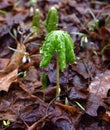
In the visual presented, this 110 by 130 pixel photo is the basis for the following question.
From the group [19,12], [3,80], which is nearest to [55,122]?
[3,80]

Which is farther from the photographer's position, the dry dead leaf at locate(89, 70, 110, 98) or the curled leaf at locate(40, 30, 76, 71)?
the dry dead leaf at locate(89, 70, 110, 98)

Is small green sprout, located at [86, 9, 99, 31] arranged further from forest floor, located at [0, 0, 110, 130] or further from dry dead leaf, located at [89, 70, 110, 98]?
dry dead leaf, located at [89, 70, 110, 98]

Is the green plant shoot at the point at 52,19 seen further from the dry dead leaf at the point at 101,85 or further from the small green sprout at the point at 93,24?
the dry dead leaf at the point at 101,85

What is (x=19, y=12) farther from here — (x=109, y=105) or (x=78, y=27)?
(x=109, y=105)

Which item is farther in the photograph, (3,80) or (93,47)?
(93,47)

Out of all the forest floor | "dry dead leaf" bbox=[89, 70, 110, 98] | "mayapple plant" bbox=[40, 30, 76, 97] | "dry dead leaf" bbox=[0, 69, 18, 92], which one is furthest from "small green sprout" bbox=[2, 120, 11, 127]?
"dry dead leaf" bbox=[89, 70, 110, 98]

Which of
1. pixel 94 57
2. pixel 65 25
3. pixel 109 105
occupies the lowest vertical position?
pixel 109 105

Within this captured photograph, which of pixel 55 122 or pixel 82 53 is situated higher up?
pixel 82 53

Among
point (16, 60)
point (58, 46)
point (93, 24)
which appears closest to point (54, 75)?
point (16, 60)
